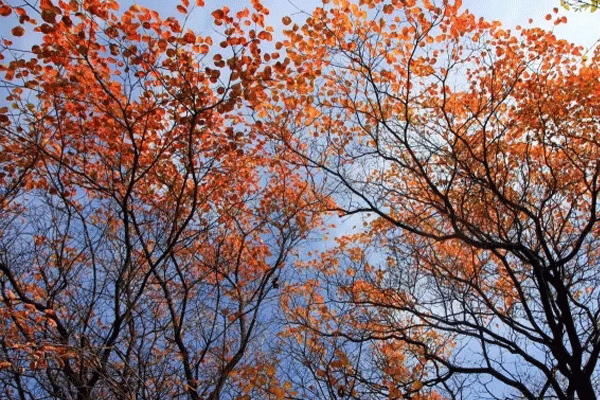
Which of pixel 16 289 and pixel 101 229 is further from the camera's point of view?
pixel 101 229

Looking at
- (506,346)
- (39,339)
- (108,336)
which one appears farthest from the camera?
(506,346)

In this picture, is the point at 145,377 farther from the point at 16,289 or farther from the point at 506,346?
the point at 506,346

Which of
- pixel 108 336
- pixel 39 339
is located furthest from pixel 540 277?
pixel 39 339

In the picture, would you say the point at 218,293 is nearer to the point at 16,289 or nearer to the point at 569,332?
the point at 16,289

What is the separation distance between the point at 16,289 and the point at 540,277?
314 inches

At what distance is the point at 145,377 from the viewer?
6793 millimetres

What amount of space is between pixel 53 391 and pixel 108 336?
1143mm

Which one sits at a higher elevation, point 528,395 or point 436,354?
point 436,354

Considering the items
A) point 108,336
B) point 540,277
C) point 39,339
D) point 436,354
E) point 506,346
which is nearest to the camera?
point 39,339

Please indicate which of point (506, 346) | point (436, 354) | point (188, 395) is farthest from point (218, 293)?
point (506, 346)

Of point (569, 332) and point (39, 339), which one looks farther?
point (569, 332)

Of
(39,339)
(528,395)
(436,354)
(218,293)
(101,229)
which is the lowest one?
(528,395)

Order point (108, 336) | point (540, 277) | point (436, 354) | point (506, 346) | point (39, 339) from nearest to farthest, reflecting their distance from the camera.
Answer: point (39, 339)
point (108, 336)
point (540, 277)
point (506, 346)
point (436, 354)

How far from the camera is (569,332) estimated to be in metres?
7.36
